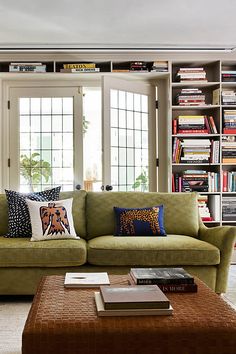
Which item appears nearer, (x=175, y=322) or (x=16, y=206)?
(x=175, y=322)

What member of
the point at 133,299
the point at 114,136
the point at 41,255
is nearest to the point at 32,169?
the point at 114,136

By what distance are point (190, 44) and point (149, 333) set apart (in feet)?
13.5

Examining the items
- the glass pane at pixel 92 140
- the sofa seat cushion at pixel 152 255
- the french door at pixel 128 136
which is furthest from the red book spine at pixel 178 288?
the glass pane at pixel 92 140

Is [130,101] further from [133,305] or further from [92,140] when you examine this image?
[133,305]

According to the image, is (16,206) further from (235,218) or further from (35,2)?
(235,218)

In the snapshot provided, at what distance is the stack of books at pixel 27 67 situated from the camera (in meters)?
5.26

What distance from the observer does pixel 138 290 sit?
2102mm

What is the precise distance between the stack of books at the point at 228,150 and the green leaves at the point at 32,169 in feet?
7.35

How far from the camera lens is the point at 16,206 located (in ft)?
13.1

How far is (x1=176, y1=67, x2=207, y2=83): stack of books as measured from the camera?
544 centimetres

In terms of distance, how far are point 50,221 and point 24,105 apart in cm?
227

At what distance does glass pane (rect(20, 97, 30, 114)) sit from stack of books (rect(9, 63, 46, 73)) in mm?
447

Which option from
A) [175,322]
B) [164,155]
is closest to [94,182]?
[164,155]

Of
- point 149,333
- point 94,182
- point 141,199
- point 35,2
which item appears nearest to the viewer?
point 149,333
